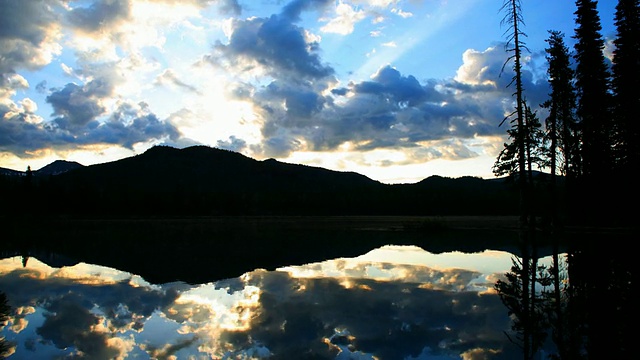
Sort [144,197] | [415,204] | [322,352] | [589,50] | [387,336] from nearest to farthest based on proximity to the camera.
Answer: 1. [322,352]
2. [387,336]
3. [589,50]
4. [415,204]
5. [144,197]

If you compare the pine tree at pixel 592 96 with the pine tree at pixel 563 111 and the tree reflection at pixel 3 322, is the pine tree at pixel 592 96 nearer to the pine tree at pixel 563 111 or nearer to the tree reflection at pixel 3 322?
the pine tree at pixel 563 111

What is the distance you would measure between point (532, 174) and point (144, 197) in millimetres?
100810

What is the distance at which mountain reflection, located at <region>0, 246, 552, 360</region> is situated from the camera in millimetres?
7039

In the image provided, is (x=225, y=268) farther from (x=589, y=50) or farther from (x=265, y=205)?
(x=265, y=205)

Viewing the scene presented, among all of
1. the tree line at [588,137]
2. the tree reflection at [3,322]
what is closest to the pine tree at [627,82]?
the tree line at [588,137]

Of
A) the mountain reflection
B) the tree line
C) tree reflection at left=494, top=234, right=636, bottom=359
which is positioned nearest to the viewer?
tree reflection at left=494, top=234, right=636, bottom=359

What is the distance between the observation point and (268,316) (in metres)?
9.20

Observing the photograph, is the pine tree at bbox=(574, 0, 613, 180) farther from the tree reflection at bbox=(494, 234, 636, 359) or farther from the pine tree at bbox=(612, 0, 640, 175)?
the tree reflection at bbox=(494, 234, 636, 359)

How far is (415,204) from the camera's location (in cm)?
10381

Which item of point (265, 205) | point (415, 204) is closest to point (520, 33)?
point (415, 204)

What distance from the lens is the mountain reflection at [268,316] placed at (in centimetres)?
704

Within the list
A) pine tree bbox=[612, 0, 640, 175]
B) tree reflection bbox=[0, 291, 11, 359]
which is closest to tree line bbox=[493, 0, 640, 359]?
pine tree bbox=[612, 0, 640, 175]

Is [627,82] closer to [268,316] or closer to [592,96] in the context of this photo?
[592,96]

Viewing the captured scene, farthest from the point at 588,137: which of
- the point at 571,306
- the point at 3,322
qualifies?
the point at 3,322
